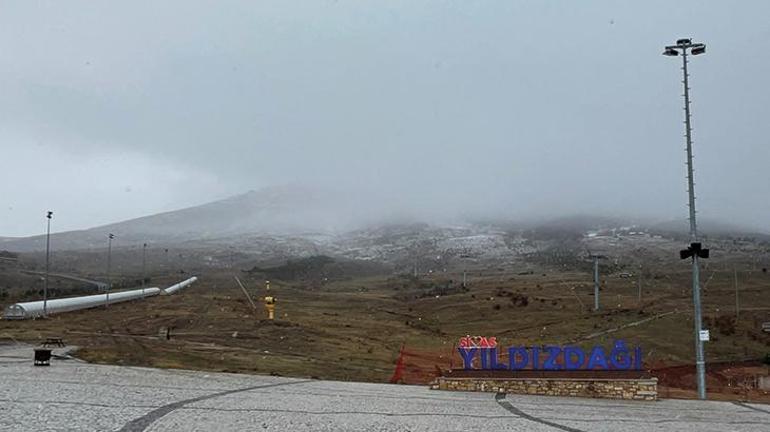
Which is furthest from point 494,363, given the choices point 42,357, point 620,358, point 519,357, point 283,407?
point 42,357

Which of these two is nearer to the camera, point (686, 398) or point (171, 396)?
point (171, 396)

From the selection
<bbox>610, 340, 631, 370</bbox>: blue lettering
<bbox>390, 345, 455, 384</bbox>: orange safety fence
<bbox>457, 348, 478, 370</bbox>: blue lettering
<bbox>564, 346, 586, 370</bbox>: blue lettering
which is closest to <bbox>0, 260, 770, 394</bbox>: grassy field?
<bbox>390, 345, 455, 384</bbox>: orange safety fence

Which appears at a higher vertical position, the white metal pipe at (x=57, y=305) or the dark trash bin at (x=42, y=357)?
the dark trash bin at (x=42, y=357)

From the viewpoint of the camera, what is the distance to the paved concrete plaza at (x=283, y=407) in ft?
53.1

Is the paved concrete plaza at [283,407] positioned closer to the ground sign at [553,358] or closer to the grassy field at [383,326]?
the ground sign at [553,358]

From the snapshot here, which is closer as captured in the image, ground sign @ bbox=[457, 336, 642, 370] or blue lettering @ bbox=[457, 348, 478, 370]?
ground sign @ bbox=[457, 336, 642, 370]

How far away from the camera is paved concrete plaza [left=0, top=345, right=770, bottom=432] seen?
53.1 feet

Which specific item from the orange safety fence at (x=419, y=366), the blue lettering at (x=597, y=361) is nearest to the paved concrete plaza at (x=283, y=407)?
the blue lettering at (x=597, y=361)

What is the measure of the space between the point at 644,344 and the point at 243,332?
30.9m

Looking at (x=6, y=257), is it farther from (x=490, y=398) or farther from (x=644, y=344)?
(x=490, y=398)

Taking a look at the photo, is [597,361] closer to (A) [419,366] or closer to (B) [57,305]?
(A) [419,366]

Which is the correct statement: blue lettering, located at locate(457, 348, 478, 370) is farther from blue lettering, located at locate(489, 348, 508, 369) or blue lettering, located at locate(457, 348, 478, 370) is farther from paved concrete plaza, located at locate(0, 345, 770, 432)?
paved concrete plaza, located at locate(0, 345, 770, 432)

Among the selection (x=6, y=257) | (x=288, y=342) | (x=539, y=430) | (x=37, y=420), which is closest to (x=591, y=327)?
(x=288, y=342)

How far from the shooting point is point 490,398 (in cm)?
2672
